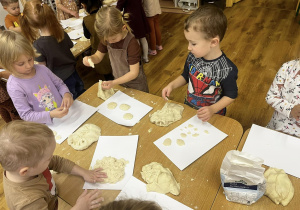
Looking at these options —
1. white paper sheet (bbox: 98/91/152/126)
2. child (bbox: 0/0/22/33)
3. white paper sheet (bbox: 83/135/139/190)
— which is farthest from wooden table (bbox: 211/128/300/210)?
child (bbox: 0/0/22/33)

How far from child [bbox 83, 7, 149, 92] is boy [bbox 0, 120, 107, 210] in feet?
2.32

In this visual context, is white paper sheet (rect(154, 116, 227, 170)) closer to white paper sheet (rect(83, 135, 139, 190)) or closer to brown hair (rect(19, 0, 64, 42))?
white paper sheet (rect(83, 135, 139, 190))

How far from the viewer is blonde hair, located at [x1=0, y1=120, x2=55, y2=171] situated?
77cm

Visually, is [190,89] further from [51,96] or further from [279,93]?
[51,96]

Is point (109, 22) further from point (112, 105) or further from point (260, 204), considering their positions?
point (260, 204)

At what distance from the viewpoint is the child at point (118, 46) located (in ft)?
4.53

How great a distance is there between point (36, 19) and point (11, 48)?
19.0 inches

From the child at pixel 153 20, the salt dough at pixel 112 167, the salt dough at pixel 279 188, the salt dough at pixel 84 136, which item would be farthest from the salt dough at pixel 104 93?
the child at pixel 153 20

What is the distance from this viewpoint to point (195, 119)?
1.28 m

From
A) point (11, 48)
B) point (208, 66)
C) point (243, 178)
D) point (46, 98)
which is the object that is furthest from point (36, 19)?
point (243, 178)

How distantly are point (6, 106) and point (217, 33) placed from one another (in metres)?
2.00

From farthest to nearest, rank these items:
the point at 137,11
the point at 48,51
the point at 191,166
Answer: the point at 137,11
the point at 48,51
the point at 191,166

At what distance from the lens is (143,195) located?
0.97m

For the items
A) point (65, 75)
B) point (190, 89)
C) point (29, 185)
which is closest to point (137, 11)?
point (65, 75)
